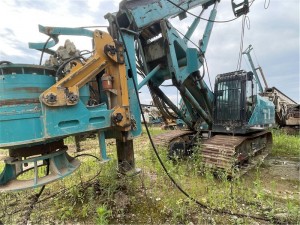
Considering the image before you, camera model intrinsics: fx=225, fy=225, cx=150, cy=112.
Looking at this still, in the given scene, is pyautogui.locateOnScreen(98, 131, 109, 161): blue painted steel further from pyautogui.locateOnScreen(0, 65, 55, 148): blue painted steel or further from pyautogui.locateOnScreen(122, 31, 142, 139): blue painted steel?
pyautogui.locateOnScreen(0, 65, 55, 148): blue painted steel

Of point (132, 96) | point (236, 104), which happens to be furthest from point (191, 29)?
point (132, 96)

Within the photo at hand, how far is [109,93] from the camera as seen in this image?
271 cm

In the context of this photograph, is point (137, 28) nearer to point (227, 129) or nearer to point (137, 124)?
point (137, 124)

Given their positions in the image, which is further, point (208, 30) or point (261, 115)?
point (261, 115)

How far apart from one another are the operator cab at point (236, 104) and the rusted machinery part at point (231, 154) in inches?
11.1

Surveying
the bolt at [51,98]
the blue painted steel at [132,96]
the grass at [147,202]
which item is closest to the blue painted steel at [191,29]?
the blue painted steel at [132,96]

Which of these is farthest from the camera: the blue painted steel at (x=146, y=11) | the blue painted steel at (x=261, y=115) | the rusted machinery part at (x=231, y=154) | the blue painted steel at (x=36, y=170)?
the blue painted steel at (x=261, y=115)

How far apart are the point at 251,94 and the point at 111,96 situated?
13.1 ft

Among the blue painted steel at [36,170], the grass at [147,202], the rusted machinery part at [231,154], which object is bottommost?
the grass at [147,202]

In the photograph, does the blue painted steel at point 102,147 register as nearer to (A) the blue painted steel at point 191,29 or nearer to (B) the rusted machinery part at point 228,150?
(B) the rusted machinery part at point 228,150

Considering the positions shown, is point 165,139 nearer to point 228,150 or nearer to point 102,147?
point 228,150

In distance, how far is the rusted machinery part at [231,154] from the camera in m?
4.14

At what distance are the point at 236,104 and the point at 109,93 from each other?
3.46m

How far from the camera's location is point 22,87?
7.09 ft
